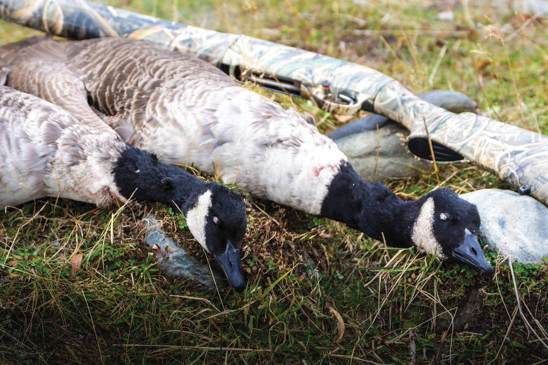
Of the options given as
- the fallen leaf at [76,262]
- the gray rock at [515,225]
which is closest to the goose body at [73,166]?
the fallen leaf at [76,262]

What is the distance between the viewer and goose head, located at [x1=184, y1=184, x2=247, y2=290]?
15.5 ft

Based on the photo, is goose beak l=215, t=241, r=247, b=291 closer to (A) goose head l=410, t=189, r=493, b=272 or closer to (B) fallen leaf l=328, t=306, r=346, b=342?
(B) fallen leaf l=328, t=306, r=346, b=342

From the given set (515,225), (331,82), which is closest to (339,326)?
(515,225)

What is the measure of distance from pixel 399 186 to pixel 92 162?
2.41 m

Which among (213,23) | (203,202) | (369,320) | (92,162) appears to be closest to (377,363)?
(369,320)

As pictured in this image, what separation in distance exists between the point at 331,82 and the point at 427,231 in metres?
1.94

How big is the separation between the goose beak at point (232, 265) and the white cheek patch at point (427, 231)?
1167mm

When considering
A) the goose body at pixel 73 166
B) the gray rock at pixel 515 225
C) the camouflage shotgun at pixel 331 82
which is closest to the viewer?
the gray rock at pixel 515 225

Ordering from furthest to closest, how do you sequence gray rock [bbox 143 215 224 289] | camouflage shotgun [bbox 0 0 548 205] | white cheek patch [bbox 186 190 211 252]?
camouflage shotgun [bbox 0 0 548 205]
gray rock [bbox 143 215 224 289]
white cheek patch [bbox 186 190 211 252]

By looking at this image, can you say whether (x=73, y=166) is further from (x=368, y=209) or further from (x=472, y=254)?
(x=472, y=254)

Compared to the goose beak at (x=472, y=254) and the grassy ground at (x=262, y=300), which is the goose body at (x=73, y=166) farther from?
the goose beak at (x=472, y=254)

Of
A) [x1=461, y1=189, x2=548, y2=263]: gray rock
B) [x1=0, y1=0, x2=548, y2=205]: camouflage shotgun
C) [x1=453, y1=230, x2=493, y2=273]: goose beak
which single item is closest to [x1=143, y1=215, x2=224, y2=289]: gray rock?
[x1=453, y1=230, x2=493, y2=273]: goose beak

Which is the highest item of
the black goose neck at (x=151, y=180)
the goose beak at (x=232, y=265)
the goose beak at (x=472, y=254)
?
the goose beak at (x=472, y=254)

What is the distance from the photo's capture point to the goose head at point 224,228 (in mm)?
4734
